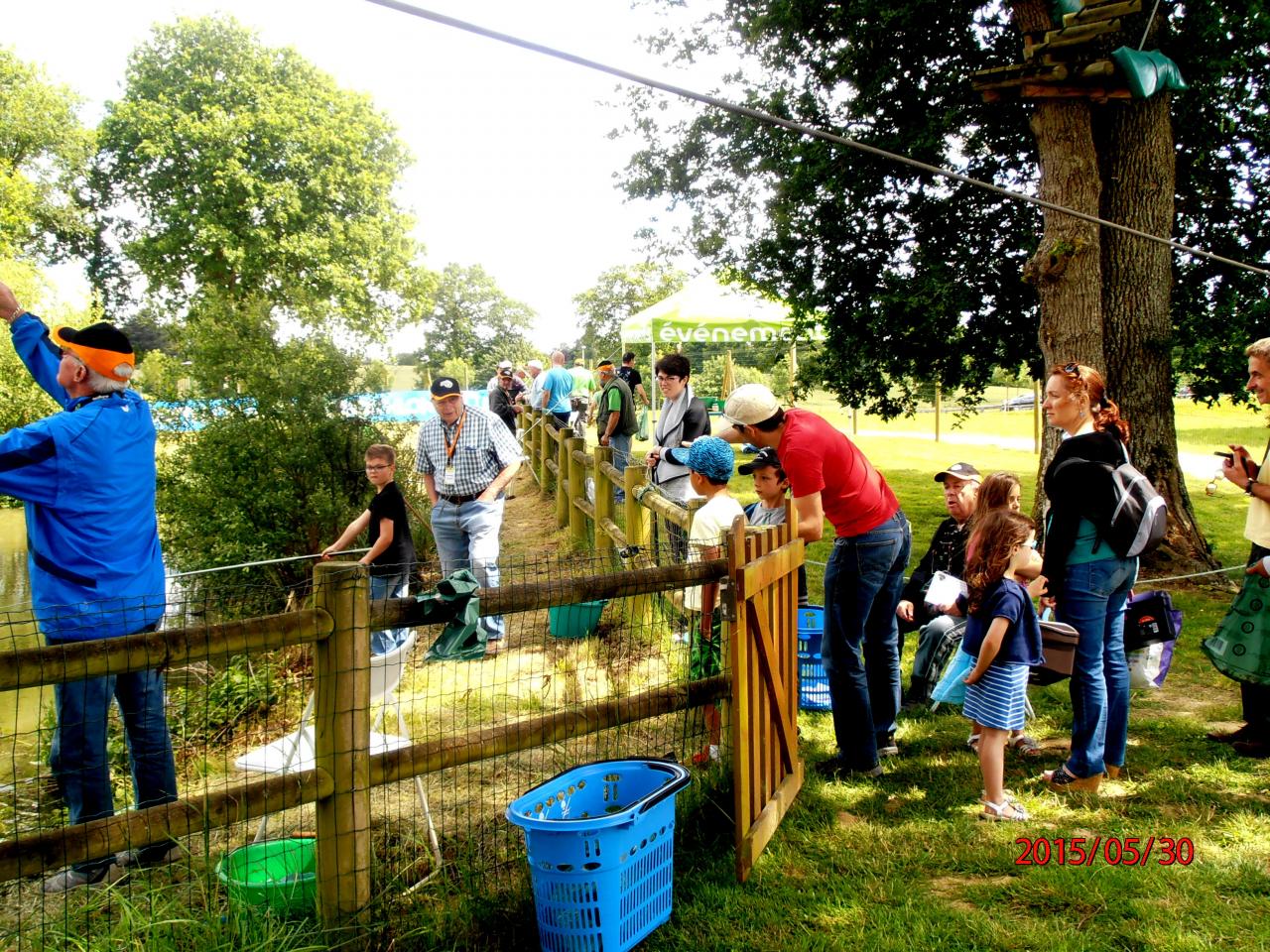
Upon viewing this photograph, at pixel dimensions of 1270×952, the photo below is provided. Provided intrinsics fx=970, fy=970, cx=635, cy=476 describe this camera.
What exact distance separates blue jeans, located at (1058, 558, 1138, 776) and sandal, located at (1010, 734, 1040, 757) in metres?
0.41

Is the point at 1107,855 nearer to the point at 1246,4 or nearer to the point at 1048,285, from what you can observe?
the point at 1048,285

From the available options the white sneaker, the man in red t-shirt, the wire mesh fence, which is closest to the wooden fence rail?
the wire mesh fence

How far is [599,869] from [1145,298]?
7.25 metres

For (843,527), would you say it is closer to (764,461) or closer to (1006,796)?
(764,461)

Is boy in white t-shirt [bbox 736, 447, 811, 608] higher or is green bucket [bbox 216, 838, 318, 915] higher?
boy in white t-shirt [bbox 736, 447, 811, 608]

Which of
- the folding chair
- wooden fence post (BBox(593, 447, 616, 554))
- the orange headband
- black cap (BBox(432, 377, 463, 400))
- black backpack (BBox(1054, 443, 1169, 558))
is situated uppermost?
the orange headband

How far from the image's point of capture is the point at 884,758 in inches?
173

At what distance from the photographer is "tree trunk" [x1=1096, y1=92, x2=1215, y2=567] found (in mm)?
7898

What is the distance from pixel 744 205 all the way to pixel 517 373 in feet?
45.7

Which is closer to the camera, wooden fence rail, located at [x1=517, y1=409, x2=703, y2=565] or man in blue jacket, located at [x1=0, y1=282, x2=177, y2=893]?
man in blue jacket, located at [x1=0, y1=282, x2=177, y2=893]

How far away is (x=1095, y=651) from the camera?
3895mm

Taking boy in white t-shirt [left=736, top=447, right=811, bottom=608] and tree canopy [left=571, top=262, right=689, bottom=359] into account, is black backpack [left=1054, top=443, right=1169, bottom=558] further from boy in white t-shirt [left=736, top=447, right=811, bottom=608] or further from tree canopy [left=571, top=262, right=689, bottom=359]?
tree canopy [left=571, top=262, right=689, bottom=359]

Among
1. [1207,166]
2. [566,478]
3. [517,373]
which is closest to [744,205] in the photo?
[566,478]

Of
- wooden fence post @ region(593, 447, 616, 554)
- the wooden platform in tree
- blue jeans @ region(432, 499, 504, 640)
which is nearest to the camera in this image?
blue jeans @ region(432, 499, 504, 640)
